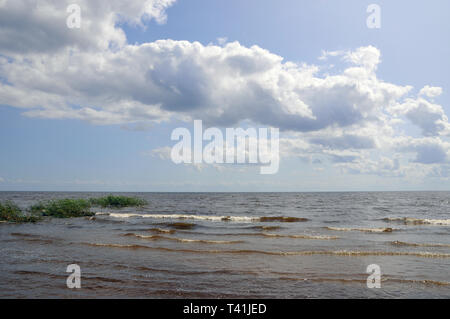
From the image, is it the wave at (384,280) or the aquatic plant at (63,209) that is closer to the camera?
the wave at (384,280)

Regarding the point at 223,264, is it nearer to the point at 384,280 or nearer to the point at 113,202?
the point at 384,280

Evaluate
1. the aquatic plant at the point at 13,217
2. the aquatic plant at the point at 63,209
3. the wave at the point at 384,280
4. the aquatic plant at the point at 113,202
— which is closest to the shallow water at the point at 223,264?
the wave at the point at 384,280

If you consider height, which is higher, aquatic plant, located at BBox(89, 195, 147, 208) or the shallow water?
the shallow water

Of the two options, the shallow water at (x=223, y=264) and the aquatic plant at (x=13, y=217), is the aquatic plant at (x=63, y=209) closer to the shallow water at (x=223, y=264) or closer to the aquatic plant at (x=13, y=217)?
the aquatic plant at (x=13, y=217)

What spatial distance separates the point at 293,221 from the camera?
3459cm

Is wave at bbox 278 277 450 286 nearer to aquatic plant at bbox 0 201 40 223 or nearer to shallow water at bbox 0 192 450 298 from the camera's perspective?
shallow water at bbox 0 192 450 298

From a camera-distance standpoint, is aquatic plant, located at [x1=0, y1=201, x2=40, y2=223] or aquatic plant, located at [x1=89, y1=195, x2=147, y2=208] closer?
aquatic plant, located at [x1=0, y1=201, x2=40, y2=223]

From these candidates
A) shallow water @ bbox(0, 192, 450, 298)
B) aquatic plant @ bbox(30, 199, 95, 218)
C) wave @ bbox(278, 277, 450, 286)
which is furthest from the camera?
aquatic plant @ bbox(30, 199, 95, 218)

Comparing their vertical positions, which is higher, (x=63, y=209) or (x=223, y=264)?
Result: (x=63, y=209)

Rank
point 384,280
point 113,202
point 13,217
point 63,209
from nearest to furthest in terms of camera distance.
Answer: point 384,280, point 13,217, point 63,209, point 113,202

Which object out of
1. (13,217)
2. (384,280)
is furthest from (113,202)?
(384,280)

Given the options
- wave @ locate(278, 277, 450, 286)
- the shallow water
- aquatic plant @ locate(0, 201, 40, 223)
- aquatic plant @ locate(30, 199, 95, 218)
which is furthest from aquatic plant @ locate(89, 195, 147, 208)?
wave @ locate(278, 277, 450, 286)

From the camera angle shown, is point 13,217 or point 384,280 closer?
point 384,280
